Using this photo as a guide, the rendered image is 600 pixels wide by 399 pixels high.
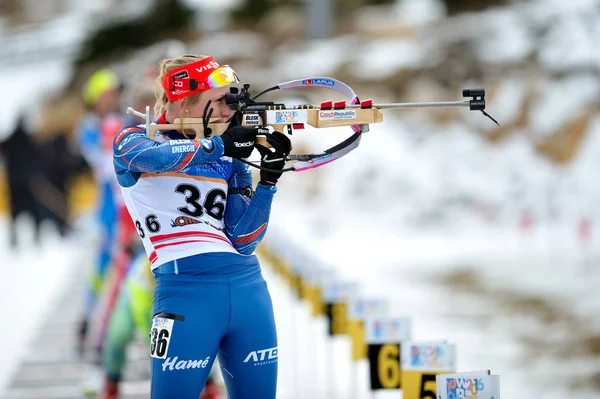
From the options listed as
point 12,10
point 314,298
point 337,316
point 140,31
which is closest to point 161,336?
point 337,316

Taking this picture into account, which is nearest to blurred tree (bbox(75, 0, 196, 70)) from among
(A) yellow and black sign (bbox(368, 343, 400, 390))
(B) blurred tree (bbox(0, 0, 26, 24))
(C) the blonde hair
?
(B) blurred tree (bbox(0, 0, 26, 24))

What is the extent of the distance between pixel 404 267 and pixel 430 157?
8.33m

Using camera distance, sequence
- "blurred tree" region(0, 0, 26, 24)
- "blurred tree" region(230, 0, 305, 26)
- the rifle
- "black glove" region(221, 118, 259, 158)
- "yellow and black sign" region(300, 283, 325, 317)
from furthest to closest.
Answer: "blurred tree" region(0, 0, 26, 24) → "blurred tree" region(230, 0, 305, 26) → "yellow and black sign" region(300, 283, 325, 317) → the rifle → "black glove" region(221, 118, 259, 158)

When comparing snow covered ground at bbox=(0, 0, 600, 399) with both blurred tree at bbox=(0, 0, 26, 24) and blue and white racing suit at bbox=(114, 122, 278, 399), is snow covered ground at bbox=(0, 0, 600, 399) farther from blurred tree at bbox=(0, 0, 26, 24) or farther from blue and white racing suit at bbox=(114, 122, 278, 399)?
blurred tree at bbox=(0, 0, 26, 24)

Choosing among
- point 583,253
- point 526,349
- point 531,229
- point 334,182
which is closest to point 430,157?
point 334,182

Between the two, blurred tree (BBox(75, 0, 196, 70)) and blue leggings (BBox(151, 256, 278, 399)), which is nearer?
blue leggings (BBox(151, 256, 278, 399))

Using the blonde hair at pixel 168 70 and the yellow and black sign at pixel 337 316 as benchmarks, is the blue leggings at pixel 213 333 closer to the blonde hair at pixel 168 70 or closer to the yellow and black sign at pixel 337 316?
the blonde hair at pixel 168 70

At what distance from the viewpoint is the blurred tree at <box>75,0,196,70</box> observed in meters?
41.7

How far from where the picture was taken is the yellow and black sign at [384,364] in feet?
16.2

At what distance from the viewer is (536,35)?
24.5 m

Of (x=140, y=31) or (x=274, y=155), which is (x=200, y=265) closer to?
(x=274, y=155)

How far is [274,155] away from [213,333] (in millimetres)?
670

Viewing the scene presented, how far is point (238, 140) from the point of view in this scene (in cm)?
347

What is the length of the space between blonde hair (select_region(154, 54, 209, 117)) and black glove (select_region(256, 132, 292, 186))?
330mm
